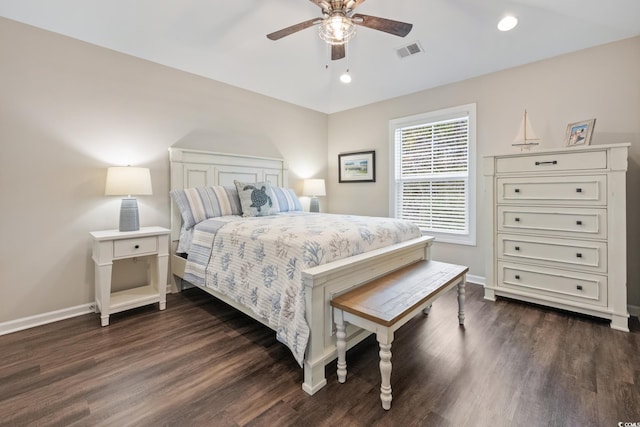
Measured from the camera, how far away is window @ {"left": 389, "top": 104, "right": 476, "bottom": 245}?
11.5 ft

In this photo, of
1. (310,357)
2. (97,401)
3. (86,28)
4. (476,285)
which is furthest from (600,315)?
(86,28)

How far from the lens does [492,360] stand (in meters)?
1.86

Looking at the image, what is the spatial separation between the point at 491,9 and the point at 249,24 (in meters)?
2.24

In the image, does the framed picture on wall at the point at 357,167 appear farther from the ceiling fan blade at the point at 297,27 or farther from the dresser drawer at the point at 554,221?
the ceiling fan blade at the point at 297,27

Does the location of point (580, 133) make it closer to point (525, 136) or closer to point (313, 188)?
point (525, 136)

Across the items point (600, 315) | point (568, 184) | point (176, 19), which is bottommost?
point (600, 315)

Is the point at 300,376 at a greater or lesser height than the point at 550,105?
lesser

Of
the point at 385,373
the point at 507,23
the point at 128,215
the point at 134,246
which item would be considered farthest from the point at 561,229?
the point at 128,215

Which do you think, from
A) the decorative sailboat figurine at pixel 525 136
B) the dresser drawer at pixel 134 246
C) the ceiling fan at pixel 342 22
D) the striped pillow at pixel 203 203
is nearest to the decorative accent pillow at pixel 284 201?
the striped pillow at pixel 203 203

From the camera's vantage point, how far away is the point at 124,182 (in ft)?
8.23

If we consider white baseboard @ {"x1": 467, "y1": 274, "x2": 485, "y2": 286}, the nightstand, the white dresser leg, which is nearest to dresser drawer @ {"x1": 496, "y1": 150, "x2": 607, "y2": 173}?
white baseboard @ {"x1": 467, "y1": 274, "x2": 485, "y2": 286}

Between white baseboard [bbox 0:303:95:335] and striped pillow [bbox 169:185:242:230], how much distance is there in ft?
3.69

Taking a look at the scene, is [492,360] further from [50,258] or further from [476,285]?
[50,258]

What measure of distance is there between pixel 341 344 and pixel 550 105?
3.16m
